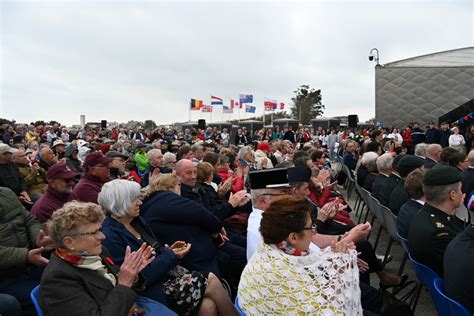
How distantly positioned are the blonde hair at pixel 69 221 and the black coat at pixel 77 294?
14cm

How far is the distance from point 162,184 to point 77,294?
1.80m

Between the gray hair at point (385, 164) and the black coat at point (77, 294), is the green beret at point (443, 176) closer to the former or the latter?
the black coat at point (77, 294)

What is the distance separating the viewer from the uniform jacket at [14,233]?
3381 mm

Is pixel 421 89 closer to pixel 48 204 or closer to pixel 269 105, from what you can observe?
pixel 269 105


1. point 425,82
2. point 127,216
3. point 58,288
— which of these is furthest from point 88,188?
point 425,82

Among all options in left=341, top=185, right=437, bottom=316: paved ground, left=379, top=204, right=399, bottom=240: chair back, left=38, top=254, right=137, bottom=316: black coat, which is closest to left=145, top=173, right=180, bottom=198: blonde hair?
left=38, top=254, right=137, bottom=316: black coat

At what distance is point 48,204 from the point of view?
4395 mm

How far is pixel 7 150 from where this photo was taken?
242 inches

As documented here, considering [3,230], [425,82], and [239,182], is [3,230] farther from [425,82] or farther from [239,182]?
[425,82]

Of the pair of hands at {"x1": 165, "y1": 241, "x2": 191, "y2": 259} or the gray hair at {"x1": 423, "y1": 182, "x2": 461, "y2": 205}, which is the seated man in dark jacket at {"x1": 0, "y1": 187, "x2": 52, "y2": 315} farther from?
the gray hair at {"x1": 423, "y1": 182, "x2": 461, "y2": 205}

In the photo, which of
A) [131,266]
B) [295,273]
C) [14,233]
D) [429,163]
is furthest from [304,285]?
[429,163]

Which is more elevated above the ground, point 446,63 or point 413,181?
point 446,63

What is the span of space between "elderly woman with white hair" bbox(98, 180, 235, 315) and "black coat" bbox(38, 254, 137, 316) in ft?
1.87

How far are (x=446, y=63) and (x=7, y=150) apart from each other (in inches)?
1285
